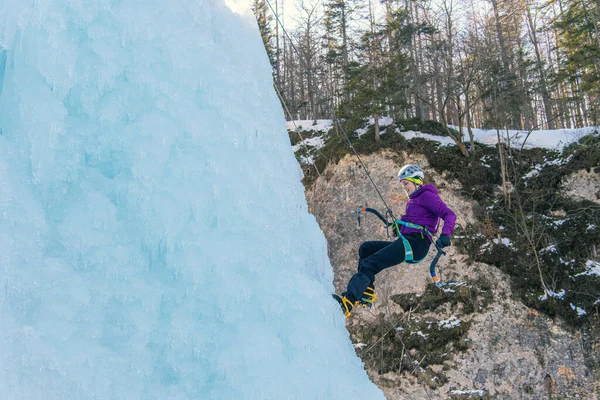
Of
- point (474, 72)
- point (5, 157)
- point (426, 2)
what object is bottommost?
point (5, 157)

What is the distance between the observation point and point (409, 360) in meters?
11.0

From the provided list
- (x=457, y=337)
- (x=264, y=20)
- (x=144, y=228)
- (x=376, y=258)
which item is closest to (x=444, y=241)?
(x=376, y=258)

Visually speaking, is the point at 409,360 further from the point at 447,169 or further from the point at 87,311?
the point at 87,311

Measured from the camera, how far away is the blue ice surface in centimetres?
213

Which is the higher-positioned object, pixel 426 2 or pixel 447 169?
pixel 426 2

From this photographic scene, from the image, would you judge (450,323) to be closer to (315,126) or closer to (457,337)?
(457,337)

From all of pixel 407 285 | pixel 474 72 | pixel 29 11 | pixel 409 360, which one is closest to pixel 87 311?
pixel 29 11

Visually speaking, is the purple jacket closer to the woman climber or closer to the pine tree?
the woman climber

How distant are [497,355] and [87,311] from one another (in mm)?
10774

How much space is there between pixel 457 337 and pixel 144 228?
34.2 feet

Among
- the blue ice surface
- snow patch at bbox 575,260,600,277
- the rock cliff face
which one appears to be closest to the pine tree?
the rock cliff face

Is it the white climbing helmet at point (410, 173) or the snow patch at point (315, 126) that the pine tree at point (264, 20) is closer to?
the snow patch at point (315, 126)

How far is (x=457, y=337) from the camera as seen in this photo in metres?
11.0

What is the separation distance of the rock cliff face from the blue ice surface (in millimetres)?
8046
